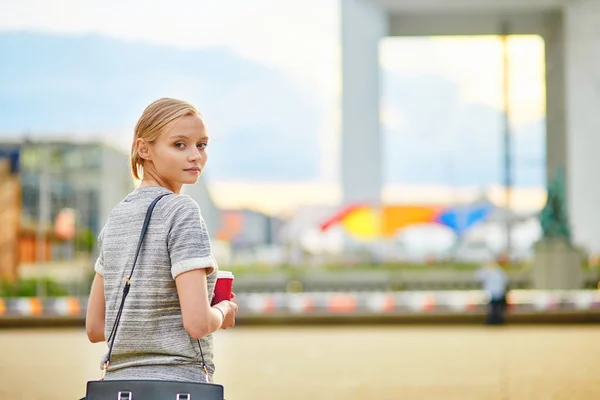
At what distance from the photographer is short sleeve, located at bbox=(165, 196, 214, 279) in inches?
90.4

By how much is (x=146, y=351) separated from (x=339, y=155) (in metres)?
46.9

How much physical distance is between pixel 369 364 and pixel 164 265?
1094 centimetres

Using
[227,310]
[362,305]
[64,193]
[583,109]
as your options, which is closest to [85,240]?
[64,193]

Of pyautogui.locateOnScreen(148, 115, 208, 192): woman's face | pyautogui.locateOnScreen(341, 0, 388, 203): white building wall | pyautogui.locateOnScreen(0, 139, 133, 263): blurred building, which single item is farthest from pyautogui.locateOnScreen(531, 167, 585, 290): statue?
pyautogui.locateOnScreen(148, 115, 208, 192): woman's face

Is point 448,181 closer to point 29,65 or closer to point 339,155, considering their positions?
point 339,155

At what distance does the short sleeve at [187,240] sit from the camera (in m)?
2.29

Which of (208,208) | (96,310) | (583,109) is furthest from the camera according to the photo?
(583,109)

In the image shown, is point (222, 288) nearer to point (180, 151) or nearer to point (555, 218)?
point (180, 151)

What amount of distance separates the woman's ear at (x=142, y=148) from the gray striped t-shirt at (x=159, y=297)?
125 millimetres

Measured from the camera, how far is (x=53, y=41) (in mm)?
49750

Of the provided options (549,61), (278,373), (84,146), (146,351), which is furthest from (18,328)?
(549,61)

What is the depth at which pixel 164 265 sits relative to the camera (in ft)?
7.75

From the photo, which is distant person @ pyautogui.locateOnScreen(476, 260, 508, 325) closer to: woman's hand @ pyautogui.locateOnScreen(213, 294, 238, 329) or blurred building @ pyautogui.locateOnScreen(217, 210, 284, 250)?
woman's hand @ pyautogui.locateOnScreen(213, 294, 238, 329)

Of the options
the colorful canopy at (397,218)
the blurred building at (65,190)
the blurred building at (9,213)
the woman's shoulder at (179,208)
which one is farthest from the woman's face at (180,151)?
the colorful canopy at (397,218)
